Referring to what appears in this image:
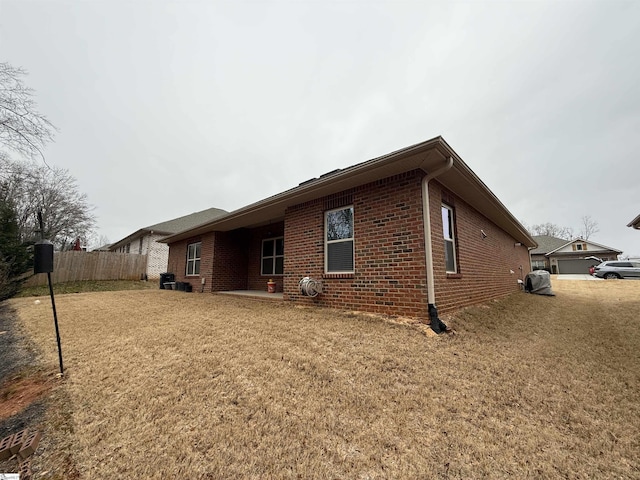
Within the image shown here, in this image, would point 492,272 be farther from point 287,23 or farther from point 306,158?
point 306,158

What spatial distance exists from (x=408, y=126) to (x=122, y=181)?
67.8 feet

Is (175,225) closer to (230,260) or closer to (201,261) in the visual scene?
(201,261)

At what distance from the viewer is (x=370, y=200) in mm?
5641

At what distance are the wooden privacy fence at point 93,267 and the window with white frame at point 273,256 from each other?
40.4 feet

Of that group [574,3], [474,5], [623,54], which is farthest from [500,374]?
[623,54]

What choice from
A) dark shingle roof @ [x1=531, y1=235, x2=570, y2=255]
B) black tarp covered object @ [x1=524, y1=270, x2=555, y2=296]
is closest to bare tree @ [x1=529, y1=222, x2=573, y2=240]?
dark shingle roof @ [x1=531, y1=235, x2=570, y2=255]

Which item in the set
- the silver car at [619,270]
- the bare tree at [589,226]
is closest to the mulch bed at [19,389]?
the silver car at [619,270]

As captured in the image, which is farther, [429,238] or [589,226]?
[589,226]

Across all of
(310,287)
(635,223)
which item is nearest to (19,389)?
(310,287)

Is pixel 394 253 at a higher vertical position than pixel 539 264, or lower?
lower

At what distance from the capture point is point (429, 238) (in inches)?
185

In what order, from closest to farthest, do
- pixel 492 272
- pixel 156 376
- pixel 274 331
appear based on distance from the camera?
pixel 156 376, pixel 274 331, pixel 492 272

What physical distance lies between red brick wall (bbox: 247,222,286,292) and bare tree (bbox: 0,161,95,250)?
56.1 ft

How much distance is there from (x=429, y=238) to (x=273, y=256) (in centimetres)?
689
